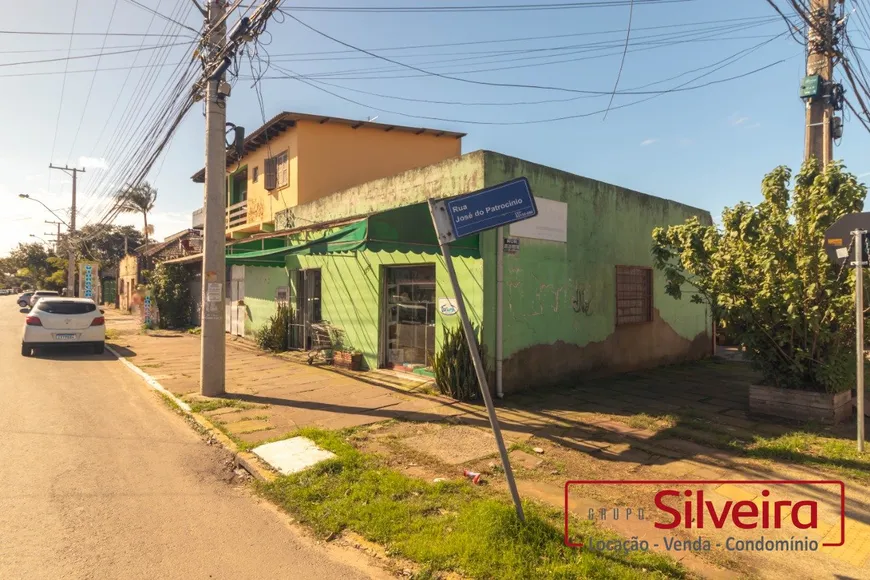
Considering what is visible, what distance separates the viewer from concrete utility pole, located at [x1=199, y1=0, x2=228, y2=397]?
816 centimetres

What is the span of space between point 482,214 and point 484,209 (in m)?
0.04

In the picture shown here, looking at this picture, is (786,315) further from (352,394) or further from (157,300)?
(157,300)

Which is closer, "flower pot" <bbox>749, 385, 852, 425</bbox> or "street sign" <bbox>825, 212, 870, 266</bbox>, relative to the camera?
"street sign" <bbox>825, 212, 870, 266</bbox>

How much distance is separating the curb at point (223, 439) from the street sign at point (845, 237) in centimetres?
659

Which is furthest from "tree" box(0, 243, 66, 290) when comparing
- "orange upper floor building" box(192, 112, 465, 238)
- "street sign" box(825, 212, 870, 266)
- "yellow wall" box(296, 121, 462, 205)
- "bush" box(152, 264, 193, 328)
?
"street sign" box(825, 212, 870, 266)

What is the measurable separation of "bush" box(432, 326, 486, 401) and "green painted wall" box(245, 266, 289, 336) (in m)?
7.18

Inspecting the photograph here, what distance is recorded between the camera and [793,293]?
620 centimetres

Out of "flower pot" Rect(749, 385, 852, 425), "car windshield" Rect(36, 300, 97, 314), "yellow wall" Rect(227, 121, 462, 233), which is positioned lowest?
"flower pot" Rect(749, 385, 852, 425)

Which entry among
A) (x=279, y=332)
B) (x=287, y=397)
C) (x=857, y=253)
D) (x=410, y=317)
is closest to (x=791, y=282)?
(x=857, y=253)

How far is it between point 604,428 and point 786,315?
280cm

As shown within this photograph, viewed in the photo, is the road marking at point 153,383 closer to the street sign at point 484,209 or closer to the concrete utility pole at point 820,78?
the street sign at point 484,209

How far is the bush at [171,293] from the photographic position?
20500 mm

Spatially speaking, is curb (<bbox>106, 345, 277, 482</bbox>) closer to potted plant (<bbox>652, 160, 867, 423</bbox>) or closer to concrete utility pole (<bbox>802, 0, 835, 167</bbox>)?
potted plant (<bbox>652, 160, 867, 423</bbox>)

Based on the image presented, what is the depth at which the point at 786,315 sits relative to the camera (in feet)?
21.1
